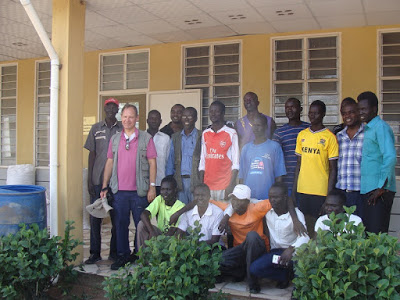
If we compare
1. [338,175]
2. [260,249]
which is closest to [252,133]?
[338,175]

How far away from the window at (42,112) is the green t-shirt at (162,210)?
4.76 meters

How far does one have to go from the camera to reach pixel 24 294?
3.86 metres

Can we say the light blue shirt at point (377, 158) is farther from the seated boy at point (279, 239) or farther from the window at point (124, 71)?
the window at point (124, 71)

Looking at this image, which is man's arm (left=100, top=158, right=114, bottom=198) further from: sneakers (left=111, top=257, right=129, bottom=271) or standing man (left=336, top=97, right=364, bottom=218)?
standing man (left=336, top=97, right=364, bottom=218)

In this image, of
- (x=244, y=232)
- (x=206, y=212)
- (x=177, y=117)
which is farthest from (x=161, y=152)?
(x=244, y=232)

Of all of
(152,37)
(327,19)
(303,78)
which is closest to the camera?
(327,19)

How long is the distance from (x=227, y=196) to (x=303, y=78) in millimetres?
2832

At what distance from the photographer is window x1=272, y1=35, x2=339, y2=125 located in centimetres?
623

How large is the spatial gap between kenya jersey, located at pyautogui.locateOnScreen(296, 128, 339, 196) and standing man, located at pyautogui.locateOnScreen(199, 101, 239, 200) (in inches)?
27.9

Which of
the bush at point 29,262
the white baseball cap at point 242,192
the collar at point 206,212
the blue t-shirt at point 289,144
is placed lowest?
the bush at point 29,262

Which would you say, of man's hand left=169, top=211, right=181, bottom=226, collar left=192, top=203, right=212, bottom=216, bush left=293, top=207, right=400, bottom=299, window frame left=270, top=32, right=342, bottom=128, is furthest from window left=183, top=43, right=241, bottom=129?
bush left=293, top=207, right=400, bottom=299

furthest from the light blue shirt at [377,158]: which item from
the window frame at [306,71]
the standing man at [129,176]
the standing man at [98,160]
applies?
the standing man at [98,160]

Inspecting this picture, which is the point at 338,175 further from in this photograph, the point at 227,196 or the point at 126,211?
the point at 126,211

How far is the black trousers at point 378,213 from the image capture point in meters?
3.66
